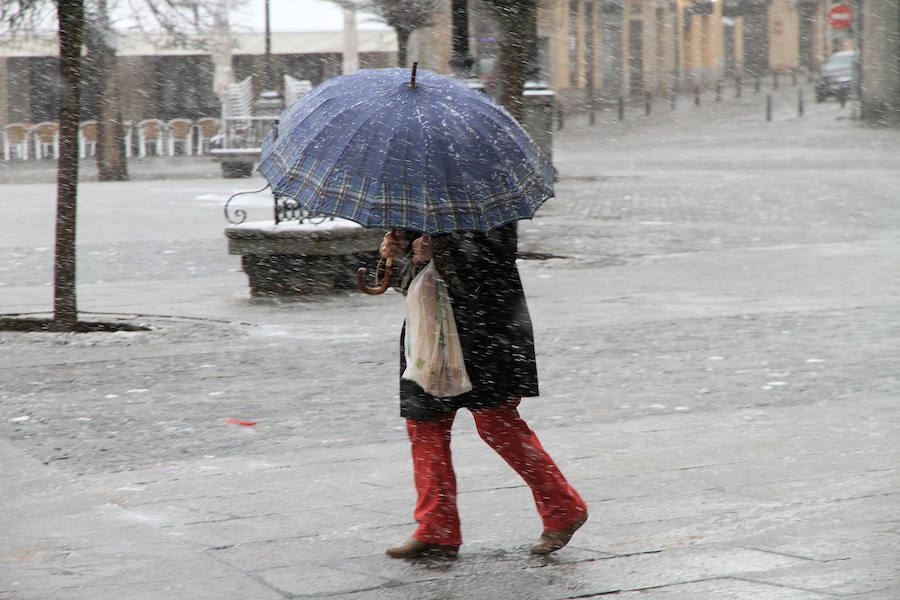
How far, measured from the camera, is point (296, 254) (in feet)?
35.5

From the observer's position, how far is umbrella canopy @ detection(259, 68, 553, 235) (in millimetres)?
4031

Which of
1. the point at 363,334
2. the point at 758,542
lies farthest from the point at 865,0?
the point at 758,542

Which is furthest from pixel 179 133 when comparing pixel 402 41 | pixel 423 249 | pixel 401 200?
pixel 401 200

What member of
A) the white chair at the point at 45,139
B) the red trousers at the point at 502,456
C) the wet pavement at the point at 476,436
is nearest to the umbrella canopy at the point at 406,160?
the red trousers at the point at 502,456

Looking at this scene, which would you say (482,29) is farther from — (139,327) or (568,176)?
(139,327)

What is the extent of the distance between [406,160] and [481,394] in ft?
2.72

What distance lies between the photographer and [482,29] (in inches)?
1537

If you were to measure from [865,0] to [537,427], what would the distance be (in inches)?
1351

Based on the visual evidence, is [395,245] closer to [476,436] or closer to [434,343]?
[434,343]

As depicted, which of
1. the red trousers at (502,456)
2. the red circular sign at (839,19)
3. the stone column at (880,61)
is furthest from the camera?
the red circular sign at (839,19)

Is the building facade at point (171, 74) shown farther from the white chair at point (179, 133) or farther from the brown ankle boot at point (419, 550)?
the brown ankle boot at point (419, 550)

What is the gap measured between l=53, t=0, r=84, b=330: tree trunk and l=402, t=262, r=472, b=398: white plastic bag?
5.44 m

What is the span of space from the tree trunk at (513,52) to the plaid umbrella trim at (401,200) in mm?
8195

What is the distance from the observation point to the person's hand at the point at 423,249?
4.30m
